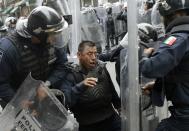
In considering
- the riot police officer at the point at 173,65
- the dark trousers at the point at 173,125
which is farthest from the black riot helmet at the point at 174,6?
the dark trousers at the point at 173,125

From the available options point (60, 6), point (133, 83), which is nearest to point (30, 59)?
point (133, 83)

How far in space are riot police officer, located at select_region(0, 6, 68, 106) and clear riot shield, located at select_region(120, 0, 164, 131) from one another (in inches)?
20.9

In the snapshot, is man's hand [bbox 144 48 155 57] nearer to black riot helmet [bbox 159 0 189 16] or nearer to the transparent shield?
black riot helmet [bbox 159 0 189 16]

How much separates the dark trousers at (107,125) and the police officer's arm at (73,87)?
0.85ft

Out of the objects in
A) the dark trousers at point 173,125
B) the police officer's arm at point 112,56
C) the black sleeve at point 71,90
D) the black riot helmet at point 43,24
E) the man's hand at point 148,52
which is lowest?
the dark trousers at point 173,125

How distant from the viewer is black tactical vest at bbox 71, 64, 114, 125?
137 inches

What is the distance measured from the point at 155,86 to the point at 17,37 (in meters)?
1.13

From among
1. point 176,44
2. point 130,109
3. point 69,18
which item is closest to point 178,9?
point 176,44

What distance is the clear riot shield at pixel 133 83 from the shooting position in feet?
9.86

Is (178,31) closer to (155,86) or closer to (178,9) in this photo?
(178,9)

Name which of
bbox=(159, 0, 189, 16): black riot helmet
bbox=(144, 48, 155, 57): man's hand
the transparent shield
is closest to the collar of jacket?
bbox=(159, 0, 189, 16): black riot helmet

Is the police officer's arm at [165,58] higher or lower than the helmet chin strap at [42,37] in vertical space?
lower

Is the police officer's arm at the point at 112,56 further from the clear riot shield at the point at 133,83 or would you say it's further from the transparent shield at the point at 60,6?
the transparent shield at the point at 60,6

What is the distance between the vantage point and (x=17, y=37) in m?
3.24
